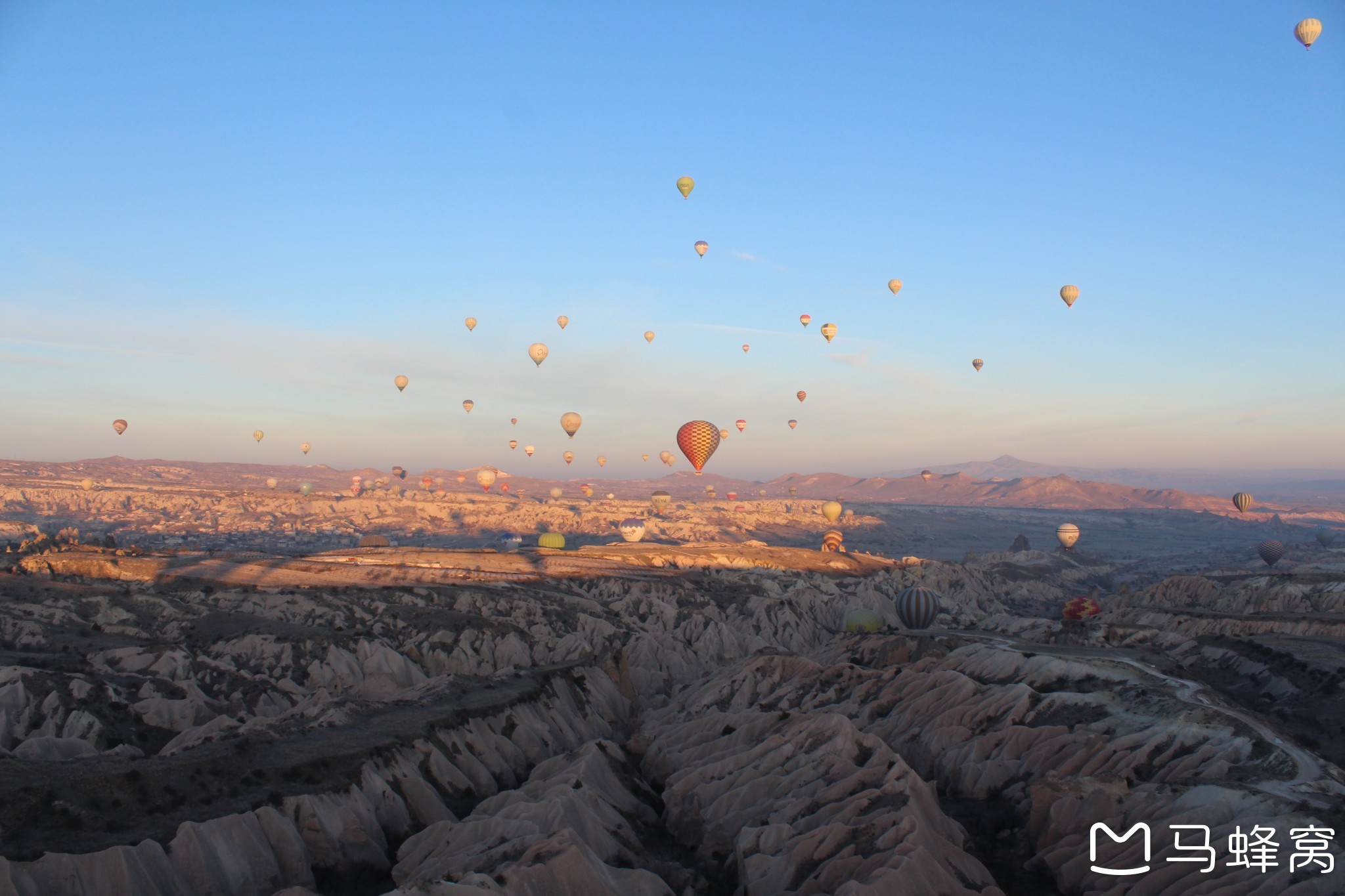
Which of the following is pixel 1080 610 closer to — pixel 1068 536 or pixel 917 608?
pixel 917 608

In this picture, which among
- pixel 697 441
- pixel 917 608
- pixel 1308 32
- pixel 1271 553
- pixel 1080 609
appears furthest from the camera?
pixel 1271 553

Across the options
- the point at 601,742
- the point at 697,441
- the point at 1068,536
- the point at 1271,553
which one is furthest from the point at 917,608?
the point at 1068,536

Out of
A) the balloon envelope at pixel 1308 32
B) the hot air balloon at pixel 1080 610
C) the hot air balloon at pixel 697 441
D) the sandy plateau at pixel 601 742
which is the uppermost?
the balloon envelope at pixel 1308 32

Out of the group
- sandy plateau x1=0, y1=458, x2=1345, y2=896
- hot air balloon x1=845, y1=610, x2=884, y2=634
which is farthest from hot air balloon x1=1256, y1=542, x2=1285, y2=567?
hot air balloon x1=845, y1=610, x2=884, y2=634

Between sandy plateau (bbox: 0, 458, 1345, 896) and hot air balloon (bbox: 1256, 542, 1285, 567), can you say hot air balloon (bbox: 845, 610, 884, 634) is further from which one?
hot air balloon (bbox: 1256, 542, 1285, 567)

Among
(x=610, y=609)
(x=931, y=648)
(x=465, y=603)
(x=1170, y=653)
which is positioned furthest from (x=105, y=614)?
(x=1170, y=653)

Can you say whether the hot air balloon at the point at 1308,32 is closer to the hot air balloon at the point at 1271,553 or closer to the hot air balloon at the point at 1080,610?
the hot air balloon at the point at 1080,610

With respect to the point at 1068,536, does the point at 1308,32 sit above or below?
above

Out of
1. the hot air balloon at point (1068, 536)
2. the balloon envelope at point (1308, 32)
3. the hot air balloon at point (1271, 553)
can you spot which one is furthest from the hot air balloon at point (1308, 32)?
→ the hot air balloon at point (1068, 536)
